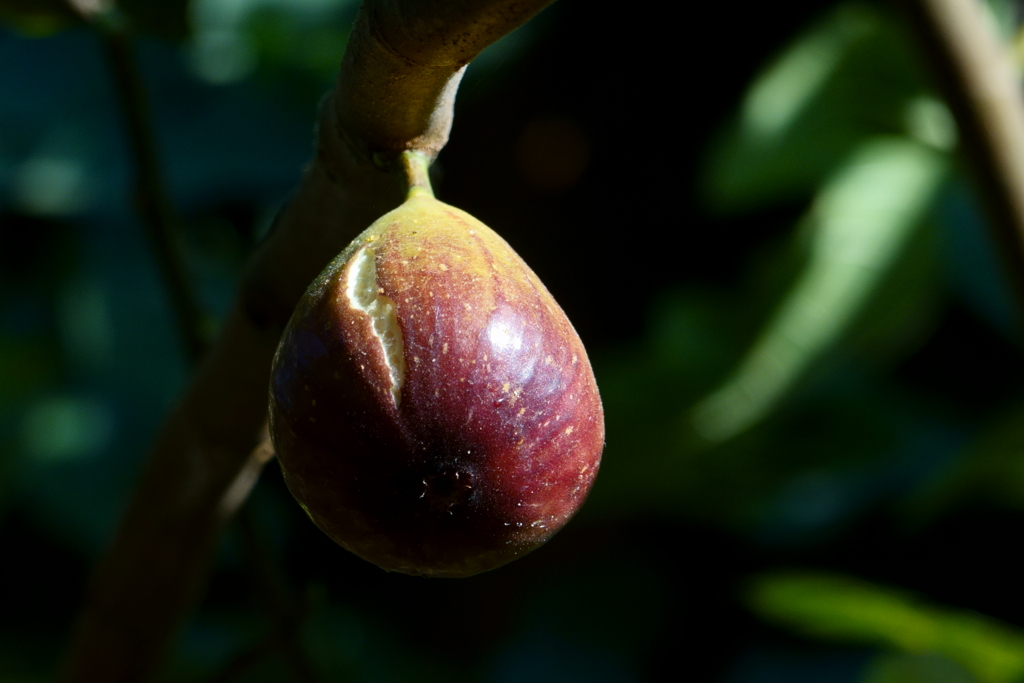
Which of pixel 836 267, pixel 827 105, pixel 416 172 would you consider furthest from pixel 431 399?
pixel 827 105

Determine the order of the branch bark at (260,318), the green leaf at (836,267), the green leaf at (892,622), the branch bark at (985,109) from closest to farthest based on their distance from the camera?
the branch bark at (260,318)
the branch bark at (985,109)
the green leaf at (892,622)
the green leaf at (836,267)

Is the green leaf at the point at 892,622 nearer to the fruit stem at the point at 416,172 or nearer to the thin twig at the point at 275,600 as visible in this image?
the thin twig at the point at 275,600

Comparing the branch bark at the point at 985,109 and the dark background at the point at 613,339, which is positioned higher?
the branch bark at the point at 985,109

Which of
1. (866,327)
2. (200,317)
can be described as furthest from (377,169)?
(866,327)

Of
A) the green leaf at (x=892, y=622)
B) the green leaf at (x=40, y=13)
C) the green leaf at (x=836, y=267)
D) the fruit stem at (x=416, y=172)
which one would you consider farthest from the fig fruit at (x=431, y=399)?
the green leaf at (x=836, y=267)

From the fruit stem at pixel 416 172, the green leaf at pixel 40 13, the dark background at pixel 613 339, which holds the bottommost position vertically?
the dark background at pixel 613 339

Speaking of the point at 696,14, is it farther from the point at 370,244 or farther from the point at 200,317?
the point at 370,244

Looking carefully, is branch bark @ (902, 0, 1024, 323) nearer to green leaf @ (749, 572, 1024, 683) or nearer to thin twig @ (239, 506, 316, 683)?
green leaf @ (749, 572, 1024, 683)

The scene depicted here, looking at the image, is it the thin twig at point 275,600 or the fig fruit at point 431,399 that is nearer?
the fig fruit at point 431,399
